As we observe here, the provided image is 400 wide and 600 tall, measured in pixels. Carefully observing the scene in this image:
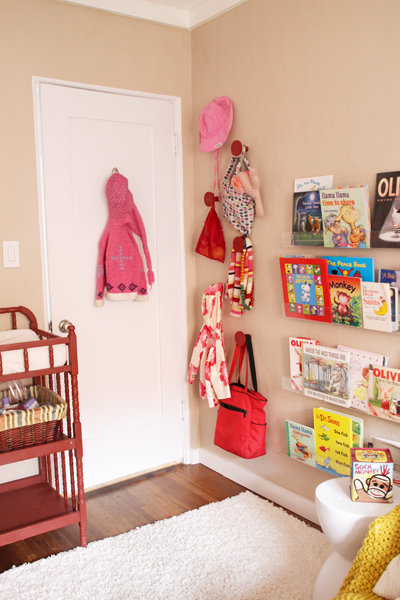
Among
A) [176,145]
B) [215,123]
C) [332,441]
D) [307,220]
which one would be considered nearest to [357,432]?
[332,441]

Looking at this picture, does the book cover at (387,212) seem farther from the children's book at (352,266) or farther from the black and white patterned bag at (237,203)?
the black and white patterned bag at (237,203)

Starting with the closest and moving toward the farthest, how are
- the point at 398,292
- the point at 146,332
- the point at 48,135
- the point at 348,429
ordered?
1. the point at 398,292
2. the point at 348,429
3. the point at 48,135
4. the point at 146,332

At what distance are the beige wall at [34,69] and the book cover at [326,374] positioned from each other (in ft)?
4.14

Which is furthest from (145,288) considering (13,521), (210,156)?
(13,521)

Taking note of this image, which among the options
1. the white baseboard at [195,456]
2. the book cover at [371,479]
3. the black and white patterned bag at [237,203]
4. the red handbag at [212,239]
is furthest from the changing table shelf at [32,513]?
the black and white patterned bag at [237,203]

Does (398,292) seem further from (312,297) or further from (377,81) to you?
(377,81)

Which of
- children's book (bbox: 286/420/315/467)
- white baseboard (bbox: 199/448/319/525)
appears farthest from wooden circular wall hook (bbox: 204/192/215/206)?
white baseboard (bbox: 199/448/319/525)

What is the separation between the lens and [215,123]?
8.73 feet

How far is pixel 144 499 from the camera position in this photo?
8.52ft

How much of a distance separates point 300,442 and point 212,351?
64 centimetres

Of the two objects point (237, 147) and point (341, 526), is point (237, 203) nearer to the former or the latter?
point (237, 147)

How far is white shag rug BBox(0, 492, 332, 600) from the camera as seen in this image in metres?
1.90

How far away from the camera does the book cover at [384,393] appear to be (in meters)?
1.88

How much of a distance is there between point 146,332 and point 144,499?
0.85m
